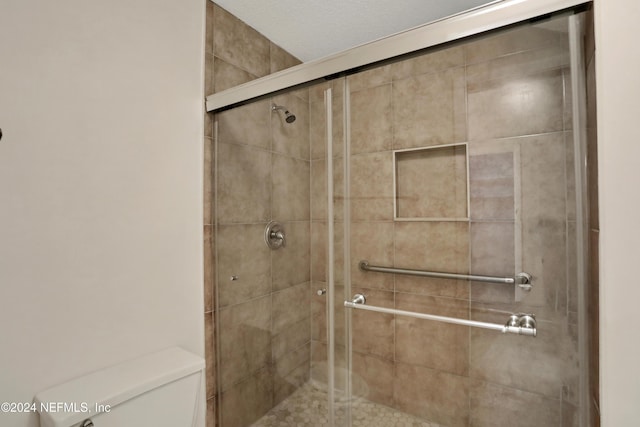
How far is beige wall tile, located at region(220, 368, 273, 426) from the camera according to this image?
1.32 metres

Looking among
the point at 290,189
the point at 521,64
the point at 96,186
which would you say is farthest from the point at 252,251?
the point at 521,64

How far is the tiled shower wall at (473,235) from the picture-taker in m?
0.87

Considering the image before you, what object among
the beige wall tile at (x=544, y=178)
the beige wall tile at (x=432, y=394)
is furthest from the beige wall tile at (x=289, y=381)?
the beige wall tile at (x=544, y=178)

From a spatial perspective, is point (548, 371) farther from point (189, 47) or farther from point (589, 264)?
point (189, 47)

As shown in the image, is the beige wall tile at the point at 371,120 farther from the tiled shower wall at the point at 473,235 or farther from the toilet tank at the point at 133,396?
the toilet tank at the point at 133,396

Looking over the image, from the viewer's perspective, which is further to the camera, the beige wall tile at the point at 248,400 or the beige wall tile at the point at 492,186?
the beige wall tile at the point at 248,400

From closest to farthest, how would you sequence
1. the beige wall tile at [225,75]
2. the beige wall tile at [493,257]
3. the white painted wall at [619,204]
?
1. the white painted wall at [619,204]
2. the beige wall tile at [493,257]
3. the beige wall tile at [225,75]

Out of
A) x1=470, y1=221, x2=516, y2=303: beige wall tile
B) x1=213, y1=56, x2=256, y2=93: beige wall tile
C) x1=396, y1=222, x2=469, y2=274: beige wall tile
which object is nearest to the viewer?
x1=470, y1=221, x2=516, y2=303: beige wall tile

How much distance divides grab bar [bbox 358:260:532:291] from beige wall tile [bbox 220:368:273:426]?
65 centimetres

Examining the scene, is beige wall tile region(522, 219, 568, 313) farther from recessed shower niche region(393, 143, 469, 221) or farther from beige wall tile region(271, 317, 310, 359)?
beige wall tile region(271, 317, 310, 359)

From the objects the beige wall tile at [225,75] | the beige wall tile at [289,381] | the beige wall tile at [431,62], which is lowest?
the beige wall tile at [289,381]

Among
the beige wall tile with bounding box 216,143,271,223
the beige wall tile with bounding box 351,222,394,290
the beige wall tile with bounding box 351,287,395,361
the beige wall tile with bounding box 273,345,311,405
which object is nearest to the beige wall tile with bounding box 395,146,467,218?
the beige wall tile with bounding box 351,222,394,290

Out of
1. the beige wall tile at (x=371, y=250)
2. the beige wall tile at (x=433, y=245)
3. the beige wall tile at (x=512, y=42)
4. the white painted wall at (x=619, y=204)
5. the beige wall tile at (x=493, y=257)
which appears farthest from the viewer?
the beige wall tile at (x=371, y=250)

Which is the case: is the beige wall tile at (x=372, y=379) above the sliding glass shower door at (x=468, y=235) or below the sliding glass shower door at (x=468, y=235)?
below
